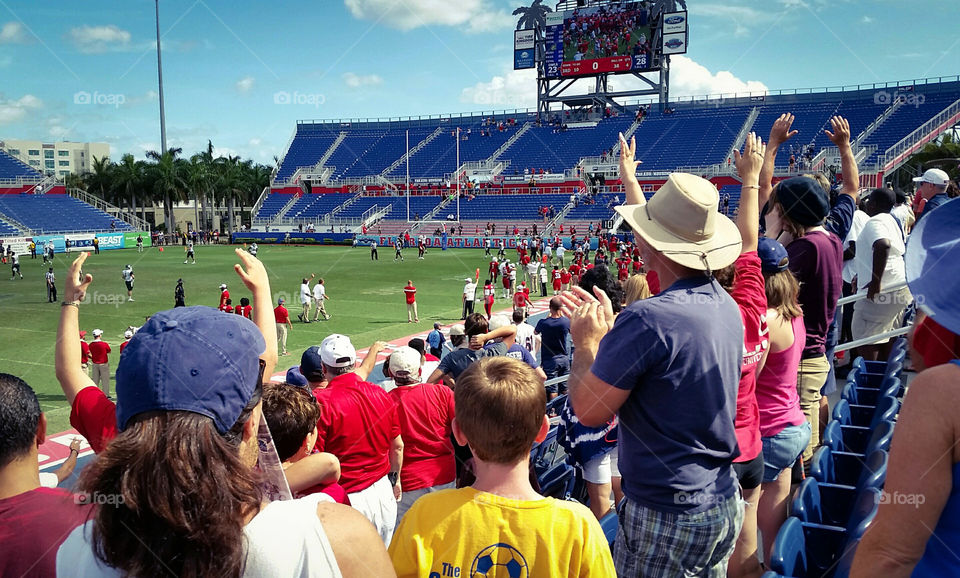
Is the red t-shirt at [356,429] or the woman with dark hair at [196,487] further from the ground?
the woman with dark hair at [196,487]

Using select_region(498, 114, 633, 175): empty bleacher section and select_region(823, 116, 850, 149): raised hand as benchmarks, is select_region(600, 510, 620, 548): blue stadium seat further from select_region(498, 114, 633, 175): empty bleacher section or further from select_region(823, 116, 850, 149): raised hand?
select_region(498, 114, 633, 175): empty bleacher section

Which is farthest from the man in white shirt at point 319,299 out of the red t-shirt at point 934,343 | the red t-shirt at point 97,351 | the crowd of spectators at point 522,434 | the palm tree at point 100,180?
the palm tree at point 100,180

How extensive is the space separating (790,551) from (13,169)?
72.3 m

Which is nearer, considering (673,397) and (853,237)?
(673,397)

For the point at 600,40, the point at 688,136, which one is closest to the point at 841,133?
the point at 688,136

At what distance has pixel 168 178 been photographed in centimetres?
7088

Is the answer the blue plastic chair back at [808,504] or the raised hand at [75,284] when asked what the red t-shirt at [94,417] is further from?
the blue plastic chair back at [808,504]

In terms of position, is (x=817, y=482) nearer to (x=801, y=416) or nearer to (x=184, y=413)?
(x=801, y=416)

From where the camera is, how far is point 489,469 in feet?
6.94

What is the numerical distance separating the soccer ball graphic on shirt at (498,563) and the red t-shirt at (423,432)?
8.63ft

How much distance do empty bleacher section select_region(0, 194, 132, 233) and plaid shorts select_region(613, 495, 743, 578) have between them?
59821 mm

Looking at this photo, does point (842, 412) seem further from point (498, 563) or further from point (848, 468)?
point (498, 563)

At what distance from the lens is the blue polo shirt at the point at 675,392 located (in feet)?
7.58

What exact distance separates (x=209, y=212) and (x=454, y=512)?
99.7m
